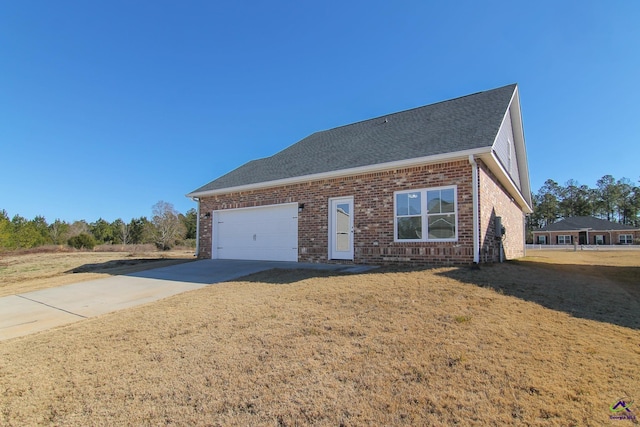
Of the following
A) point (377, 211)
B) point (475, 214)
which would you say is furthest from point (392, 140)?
point (475, 214)

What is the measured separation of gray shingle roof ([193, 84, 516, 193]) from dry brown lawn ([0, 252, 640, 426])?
4805 millimetres

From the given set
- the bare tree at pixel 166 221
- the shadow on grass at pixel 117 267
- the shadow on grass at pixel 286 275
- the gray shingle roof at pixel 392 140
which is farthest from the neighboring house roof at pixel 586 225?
the shadow on grass at pixel 117 267

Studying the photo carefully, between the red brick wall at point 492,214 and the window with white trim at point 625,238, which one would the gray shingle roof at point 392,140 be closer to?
the red brick wall at point 492,214

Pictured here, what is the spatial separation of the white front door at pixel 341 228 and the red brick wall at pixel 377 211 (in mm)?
185

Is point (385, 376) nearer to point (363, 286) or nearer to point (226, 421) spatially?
point (226, 421)

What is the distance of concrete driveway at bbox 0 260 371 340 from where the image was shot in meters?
5.95

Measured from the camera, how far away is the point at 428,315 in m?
4.58

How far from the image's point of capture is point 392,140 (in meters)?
11.4

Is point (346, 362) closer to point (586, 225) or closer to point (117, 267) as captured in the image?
point (117, 267)

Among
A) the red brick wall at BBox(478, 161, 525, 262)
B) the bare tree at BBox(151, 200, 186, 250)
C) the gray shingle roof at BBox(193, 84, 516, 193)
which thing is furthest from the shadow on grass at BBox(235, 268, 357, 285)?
the bare tree at BBox(151, 200, 186, 250)

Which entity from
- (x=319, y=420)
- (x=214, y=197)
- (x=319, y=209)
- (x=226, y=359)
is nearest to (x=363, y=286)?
(x=226, y=359)

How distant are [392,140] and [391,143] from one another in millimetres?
325

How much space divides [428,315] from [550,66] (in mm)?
12365

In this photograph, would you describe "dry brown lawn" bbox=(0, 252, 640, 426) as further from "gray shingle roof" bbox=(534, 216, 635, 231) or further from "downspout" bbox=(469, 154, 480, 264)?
"gray shingle roof" bbox=(534, 216, 635, 231)
